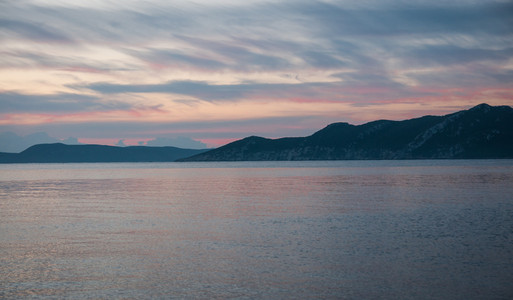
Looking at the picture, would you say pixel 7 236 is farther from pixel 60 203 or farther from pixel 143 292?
pixel 60 203

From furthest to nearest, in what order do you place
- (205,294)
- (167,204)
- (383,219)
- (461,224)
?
(167,204), (383,219), (461,224), (205,294)

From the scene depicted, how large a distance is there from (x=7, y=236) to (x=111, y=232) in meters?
5.50

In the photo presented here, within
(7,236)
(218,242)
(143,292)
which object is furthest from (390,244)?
(7,236)

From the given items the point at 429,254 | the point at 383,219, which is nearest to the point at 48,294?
the point at 429,254

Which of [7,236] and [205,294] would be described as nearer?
[205,294]

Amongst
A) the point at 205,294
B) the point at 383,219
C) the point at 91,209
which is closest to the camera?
the point at 205,294

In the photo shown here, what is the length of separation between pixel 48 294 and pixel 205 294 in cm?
498

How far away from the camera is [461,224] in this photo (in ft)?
92.5

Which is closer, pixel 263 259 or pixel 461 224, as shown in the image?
pixel 263 259

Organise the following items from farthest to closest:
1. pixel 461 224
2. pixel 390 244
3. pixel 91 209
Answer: pixel 91 209
pixel 461 224
pixel 390 244

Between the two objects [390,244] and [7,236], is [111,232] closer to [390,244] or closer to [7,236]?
[7,236]

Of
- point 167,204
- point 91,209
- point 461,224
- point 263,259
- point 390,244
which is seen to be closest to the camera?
point 263,259

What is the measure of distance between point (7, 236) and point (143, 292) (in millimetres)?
14664

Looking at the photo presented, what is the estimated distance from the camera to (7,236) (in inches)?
1009
